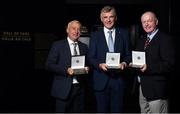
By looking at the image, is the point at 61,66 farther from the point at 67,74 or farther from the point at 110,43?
the point at 110,43

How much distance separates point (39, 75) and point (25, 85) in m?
0.31

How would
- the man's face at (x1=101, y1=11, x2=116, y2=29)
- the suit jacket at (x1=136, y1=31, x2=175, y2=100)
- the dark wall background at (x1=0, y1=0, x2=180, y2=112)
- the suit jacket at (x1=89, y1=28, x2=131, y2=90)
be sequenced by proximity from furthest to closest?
the dark wall background at (x1=0, y1=0, x2=180, y2=112)
the suit jacket at (x1=89, y1=28, x2=131, y2=90)
the man's face at (x1=101, y1=11, x2=116, y2=29)
the suit jacket at (x1=136, y1=31, x2=175, y2=100)

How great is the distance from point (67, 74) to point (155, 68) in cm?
112

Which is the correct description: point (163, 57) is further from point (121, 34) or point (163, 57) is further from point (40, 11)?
point (40, 11)

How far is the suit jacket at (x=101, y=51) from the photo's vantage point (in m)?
6.14

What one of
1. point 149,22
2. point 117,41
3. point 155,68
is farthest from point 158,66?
point 117,41

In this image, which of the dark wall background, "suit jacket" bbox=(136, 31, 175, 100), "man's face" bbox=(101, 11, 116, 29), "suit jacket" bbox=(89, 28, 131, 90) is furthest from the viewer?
the dark wall background

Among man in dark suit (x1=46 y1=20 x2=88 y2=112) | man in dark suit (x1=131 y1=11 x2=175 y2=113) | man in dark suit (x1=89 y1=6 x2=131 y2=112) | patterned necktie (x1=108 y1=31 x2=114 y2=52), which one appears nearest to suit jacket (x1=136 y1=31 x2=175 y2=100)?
man in dark suit (x1=131 y1=11 x2=175 y2=113)

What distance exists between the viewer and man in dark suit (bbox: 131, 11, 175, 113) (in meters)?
5.83

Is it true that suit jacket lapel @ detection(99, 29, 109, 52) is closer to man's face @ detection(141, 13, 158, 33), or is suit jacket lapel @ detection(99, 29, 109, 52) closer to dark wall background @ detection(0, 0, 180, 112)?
man's face @ detection(141, 13, 158, 33)

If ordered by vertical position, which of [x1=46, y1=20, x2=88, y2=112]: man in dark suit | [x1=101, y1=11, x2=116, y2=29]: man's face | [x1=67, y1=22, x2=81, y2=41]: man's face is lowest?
[x1=46, y1=20, x2=88, y2=112]: man in dark suit

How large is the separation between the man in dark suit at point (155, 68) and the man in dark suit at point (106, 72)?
33 centimetres

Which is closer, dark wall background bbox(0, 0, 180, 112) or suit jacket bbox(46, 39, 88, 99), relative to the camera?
suit jacket bbox(46, 39, 88, 99)

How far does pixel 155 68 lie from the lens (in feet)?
19.1
